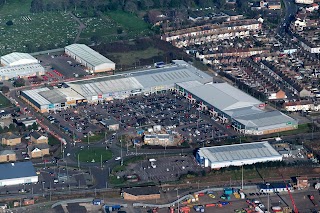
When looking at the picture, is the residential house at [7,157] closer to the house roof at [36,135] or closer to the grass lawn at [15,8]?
the house roof at [36,135]

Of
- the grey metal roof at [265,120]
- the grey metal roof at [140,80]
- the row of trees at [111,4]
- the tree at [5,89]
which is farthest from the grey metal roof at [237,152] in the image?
the row of trees at [111,4]

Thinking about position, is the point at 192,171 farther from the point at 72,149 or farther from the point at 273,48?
the point at 273,48

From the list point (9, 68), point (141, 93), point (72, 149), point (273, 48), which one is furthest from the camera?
point (273, 48)

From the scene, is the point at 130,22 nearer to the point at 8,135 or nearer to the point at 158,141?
the point at 8,135

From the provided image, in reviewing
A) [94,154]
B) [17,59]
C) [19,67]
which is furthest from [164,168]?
[17,59]

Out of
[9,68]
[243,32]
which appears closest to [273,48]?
[243,32]

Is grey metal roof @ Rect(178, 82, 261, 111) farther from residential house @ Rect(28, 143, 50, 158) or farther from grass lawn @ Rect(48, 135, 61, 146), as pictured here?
residential house @ Rect(28, 143, 50, 158)

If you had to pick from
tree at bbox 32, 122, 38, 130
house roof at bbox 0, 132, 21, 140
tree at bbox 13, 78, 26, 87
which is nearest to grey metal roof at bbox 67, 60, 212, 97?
tree at bbox 13, 78, 26, 87
